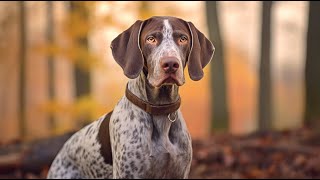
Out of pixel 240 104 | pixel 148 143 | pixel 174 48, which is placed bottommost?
pixel 240 104

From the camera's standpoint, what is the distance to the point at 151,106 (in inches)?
151

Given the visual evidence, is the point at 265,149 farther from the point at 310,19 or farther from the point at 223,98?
the point at 223,98

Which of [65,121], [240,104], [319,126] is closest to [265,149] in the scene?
[319,126]

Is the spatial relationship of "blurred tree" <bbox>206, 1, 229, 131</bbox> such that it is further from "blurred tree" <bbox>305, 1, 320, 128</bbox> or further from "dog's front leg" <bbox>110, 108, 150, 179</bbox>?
"dog's front leg" <bbox>110, 108, 150, 179</bbox>

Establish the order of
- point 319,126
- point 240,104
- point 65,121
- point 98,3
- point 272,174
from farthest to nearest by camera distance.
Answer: point 240,104
point 65,121
point 98,3
point 319,126
point 272,174

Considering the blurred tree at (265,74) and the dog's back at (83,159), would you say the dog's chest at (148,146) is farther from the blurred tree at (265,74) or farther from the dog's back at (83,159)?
the blurred tree at (265,74)

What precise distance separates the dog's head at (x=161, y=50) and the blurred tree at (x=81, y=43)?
28.7ft

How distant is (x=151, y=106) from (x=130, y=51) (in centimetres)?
49

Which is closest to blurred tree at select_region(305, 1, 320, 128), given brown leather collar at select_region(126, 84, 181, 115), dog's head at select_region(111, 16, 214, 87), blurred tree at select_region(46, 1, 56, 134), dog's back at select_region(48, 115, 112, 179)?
blurred tree at select_region(46, 1, 56, 134)

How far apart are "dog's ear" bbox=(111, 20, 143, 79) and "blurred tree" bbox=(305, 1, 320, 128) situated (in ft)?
25.4

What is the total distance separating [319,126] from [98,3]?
18.6ft

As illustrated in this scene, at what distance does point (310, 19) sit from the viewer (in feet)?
35.3

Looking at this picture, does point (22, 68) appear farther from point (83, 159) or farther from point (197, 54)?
point (197, 54)

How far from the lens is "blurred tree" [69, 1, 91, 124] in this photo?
12.4m
